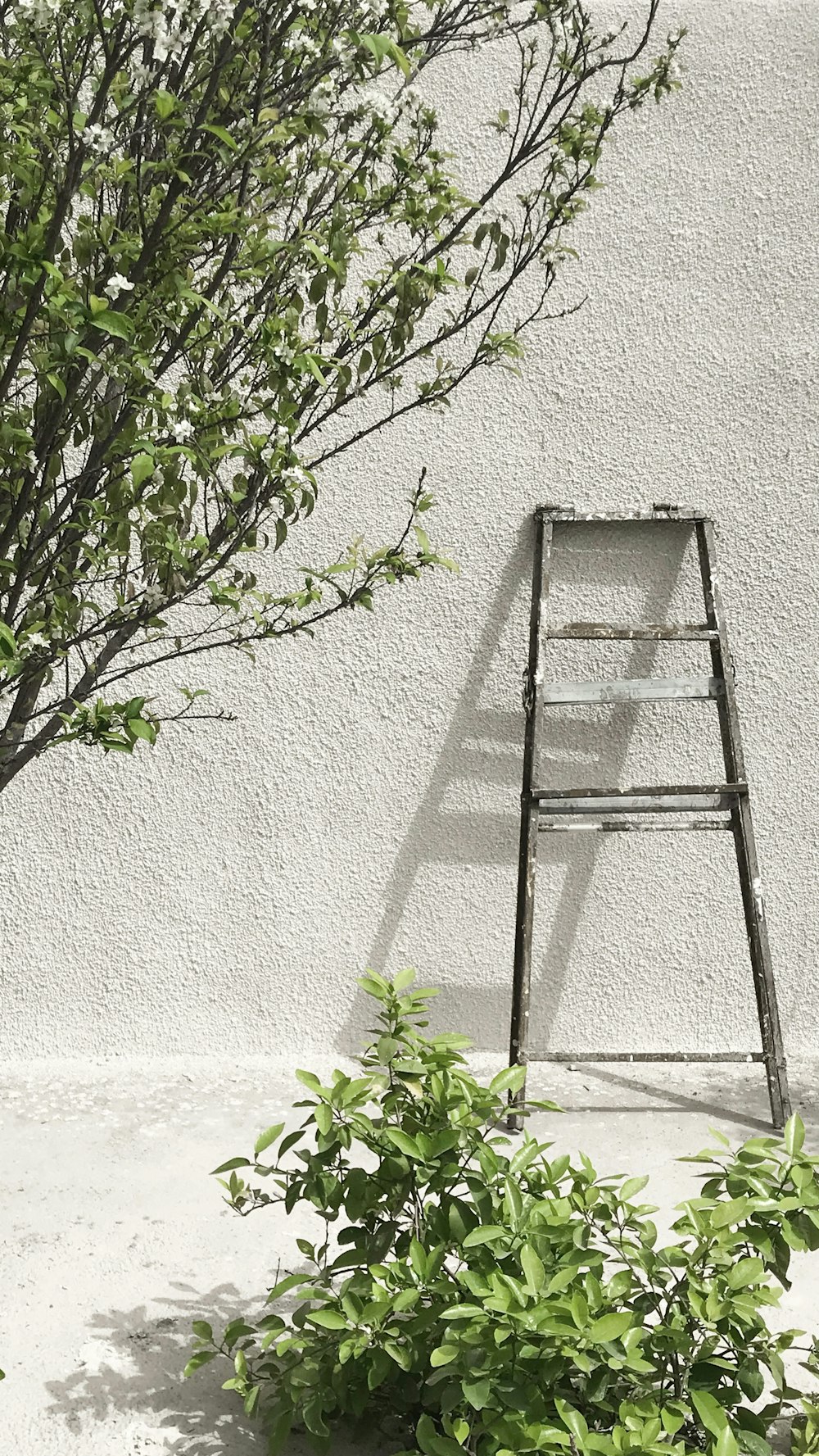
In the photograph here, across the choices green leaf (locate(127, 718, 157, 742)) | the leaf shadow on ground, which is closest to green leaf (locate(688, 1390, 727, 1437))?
the leaf shadow on ground

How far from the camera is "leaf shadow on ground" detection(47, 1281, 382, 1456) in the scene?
1.62 meters

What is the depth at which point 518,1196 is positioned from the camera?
147 centimetres

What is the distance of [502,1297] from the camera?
135cm

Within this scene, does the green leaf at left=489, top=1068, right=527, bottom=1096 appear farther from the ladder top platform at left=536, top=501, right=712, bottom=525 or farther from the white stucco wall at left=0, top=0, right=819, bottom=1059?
the ladder top platform at left=536, top=501, right=712, bottom=525

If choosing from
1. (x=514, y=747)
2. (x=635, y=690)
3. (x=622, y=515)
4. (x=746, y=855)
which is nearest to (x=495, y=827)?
(x=514, y=747)

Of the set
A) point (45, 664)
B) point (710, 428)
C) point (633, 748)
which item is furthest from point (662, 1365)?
point (710, 428)

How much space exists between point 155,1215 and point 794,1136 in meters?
1.31

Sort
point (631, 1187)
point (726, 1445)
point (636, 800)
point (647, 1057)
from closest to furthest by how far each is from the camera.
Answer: point (726, 1445) → point (631, 1187) → point (647, 1057) → point (636, 800)

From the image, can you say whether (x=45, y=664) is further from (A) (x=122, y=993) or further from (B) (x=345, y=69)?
(A) (x=122, y=993)

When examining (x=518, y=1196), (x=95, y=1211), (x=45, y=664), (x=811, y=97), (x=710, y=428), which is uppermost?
(x=811, y=97)

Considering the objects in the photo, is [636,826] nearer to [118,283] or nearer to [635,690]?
[635,690]

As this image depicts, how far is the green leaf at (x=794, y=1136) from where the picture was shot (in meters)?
1.48

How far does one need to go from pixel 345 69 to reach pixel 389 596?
175 cm

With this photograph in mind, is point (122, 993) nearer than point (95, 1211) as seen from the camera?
No
